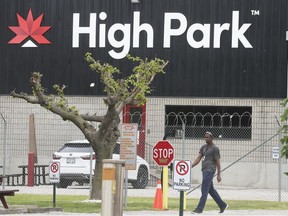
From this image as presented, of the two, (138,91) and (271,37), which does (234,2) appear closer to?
(271,37)

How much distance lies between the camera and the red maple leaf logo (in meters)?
46.6

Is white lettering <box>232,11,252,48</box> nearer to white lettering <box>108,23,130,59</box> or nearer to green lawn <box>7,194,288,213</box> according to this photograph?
white lettering <box>108,23,130,59</box>

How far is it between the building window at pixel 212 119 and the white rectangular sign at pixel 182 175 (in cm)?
2219

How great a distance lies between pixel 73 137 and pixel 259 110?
6939 mm

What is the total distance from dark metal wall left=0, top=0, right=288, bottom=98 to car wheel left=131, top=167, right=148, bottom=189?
6356mm

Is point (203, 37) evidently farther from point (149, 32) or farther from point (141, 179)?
point (141, 179)

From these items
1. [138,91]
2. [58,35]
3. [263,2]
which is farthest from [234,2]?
[138,91]

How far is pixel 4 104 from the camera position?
4634 centimetres

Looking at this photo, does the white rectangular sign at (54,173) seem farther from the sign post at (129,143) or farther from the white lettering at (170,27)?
the white lettering at (170,27)

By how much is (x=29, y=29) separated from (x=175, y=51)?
20.0ft

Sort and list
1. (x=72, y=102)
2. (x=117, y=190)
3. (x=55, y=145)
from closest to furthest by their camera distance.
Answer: (x=117, y=190) < (x=55, y=145) < (x=72, y=102)

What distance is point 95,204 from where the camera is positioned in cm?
2786

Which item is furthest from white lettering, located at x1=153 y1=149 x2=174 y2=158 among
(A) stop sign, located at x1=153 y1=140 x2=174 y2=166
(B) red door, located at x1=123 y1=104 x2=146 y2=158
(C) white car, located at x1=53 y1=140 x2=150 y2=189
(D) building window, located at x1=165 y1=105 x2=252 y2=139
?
(D) building window, located at x1=165 y1=105 x2=252 y2=139

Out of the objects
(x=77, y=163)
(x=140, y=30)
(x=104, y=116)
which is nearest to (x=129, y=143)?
(x=104, y=116)
